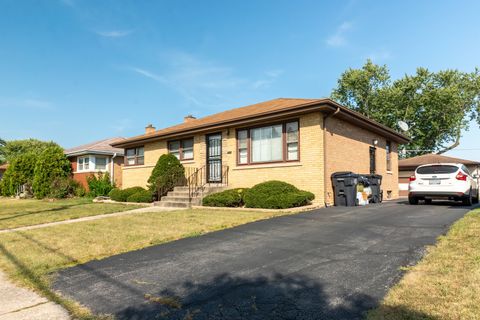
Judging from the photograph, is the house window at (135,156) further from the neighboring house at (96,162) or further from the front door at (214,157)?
the front door at (214,157)

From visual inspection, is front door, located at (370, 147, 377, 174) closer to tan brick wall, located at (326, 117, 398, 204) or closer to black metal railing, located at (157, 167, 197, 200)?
tan brick wall, located at (326, 117, 398, 204)

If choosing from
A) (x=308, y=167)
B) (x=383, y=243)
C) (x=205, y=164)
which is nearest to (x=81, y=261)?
(x=383, y=243)

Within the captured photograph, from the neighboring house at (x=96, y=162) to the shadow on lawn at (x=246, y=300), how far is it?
23136 mm

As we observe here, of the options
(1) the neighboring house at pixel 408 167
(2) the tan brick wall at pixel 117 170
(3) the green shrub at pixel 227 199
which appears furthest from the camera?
(1) the neighboring house at pixel 408 167

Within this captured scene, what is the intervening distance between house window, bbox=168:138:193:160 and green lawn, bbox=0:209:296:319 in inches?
322

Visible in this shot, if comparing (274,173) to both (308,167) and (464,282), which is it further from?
(464,282)

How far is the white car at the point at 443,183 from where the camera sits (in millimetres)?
11219

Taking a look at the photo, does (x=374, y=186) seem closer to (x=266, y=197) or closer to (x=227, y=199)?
(x=266, y=197)

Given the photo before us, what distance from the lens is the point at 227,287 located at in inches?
145

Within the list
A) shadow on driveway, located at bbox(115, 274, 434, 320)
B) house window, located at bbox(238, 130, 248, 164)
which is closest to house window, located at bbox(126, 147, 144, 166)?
house window, located at bbox(238, 130, 248, 164)

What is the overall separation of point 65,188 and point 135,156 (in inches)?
241

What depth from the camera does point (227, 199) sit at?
41.3 ft

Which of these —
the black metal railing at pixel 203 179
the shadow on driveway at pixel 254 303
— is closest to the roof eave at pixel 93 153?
the black metal railing at pixel 203 179

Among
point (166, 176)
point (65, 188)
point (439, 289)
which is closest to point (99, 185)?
point (65, 188)
